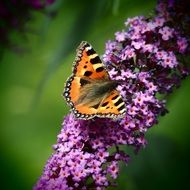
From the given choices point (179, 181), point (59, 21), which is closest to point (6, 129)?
point (59, 21)

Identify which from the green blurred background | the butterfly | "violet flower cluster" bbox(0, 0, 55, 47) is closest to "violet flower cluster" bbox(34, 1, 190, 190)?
the butterfly

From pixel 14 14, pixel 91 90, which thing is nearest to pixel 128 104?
pixel 91 90

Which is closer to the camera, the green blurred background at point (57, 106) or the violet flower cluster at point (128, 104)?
the violet flower cluster at point (128, 104)

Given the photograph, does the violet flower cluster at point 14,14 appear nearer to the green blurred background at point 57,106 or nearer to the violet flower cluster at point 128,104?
the green blurred background at point 57,106

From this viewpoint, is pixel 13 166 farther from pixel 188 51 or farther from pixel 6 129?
pixel 188 51

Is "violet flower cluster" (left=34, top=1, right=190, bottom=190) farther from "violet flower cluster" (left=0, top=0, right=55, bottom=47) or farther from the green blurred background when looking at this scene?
"violet flower cluster" (left=0, top=0, right=55, bottom=47)

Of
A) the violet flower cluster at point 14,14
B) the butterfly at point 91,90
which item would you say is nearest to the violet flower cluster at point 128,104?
the butterfly at point 91,90
